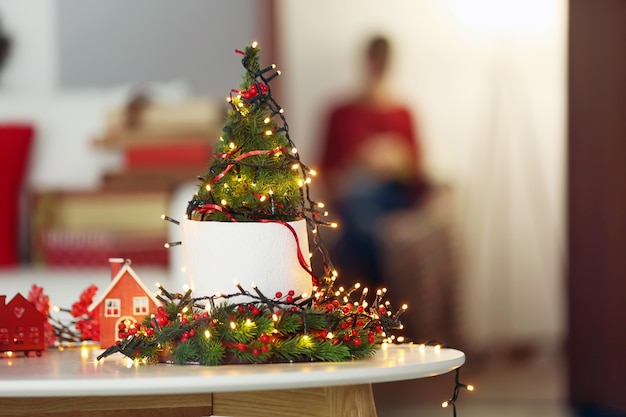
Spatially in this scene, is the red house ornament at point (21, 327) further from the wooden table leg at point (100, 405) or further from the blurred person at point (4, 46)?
the blurred person at point (4, 46)

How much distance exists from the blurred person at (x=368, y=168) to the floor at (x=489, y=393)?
63cm

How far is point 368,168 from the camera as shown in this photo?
474 centimetres

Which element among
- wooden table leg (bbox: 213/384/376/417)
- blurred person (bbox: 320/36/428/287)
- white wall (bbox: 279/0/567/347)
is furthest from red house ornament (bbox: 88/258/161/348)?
white wall (bbox: 279/0/567/347)

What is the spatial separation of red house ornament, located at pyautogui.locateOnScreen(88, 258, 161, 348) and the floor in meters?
1.99

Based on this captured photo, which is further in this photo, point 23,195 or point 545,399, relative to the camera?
point 545,399

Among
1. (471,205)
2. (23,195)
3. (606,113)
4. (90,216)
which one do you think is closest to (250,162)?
(90,216)

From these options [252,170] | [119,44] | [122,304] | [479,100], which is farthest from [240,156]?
[479,100]

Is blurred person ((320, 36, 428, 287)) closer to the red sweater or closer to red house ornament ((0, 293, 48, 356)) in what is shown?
the red sweater

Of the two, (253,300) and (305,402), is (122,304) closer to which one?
(253,300)

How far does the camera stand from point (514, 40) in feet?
17.1

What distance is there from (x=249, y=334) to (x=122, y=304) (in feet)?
0.89

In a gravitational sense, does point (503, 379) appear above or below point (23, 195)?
below

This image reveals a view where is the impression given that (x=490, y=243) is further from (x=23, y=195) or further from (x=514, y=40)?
(x=23, y=195)

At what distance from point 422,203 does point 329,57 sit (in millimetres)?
912
